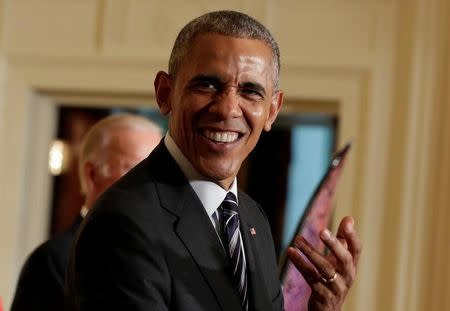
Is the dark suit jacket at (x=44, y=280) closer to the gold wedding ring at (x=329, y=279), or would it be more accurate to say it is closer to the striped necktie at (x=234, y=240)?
the striped necktie at (x=234, y=240)

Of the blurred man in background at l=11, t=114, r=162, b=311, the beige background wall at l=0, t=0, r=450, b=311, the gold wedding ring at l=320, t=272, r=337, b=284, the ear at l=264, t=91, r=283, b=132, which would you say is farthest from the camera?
the beige background wall at l=0, t=0, r=450, b=311

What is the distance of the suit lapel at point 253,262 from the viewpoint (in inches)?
56.3

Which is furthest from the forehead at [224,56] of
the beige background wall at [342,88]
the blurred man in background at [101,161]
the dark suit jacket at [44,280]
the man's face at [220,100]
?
the beige background wall at [342,88]

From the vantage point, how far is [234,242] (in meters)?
1.45

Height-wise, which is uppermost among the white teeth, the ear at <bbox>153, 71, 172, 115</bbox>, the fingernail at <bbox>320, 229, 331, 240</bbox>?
the ear at <bbox>153, 71, 172, 115</bbox>

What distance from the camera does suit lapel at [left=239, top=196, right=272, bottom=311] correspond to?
4.69 feet

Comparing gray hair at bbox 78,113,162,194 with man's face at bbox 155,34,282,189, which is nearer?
man's face at bbox 155,34,282,189

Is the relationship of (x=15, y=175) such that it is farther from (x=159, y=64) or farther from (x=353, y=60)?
(x=353, y=60)

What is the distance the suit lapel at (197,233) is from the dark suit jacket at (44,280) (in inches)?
39.8

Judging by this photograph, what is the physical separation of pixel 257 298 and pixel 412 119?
3.35m

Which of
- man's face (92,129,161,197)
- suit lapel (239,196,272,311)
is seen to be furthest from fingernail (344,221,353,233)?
man's face (92,129,161,197)

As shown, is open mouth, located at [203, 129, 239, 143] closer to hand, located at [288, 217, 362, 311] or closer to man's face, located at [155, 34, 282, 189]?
man's face, located at [155, 34, 282, 189]

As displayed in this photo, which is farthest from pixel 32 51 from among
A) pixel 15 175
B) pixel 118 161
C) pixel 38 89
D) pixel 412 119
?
pixel 118 161

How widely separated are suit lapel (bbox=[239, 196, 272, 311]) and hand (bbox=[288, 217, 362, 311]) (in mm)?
70
